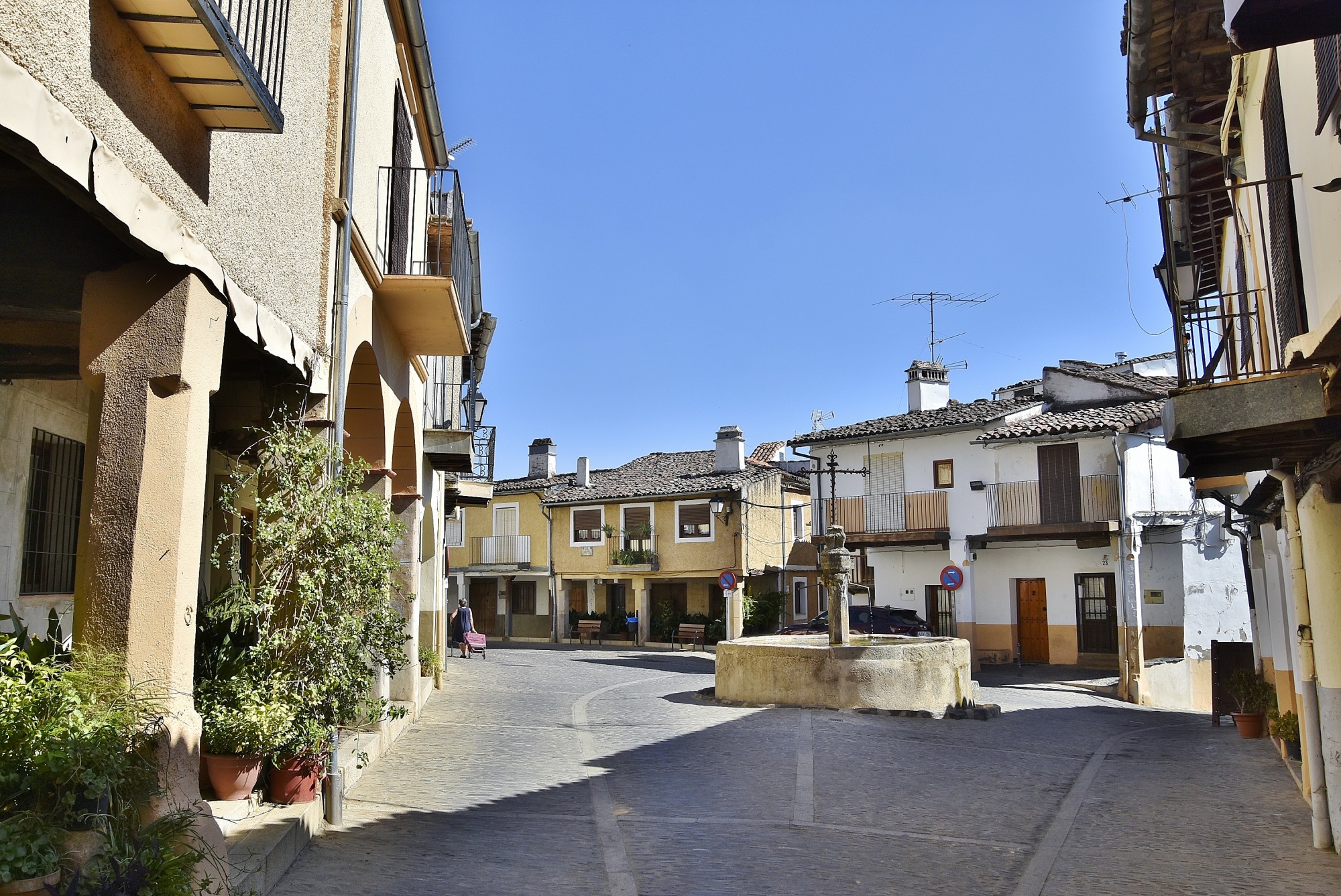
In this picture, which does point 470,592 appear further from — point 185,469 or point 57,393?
point 185,469

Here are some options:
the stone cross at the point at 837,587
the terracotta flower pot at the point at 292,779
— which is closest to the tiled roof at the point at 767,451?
the stone cross at the point at 837,587

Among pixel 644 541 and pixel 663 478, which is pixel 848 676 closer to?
pixel 644 541

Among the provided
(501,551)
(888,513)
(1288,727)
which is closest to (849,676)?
(1288,727)

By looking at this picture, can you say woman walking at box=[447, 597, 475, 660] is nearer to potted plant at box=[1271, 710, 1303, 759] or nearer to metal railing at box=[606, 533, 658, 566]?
metal railing at box=[606, 533, 658, 566]

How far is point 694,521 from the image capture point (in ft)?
122

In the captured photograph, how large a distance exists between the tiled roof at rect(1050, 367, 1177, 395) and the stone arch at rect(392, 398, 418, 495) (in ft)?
64.8

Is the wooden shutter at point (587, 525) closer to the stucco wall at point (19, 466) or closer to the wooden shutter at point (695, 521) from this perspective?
the wooden shutter at point (695, 521)

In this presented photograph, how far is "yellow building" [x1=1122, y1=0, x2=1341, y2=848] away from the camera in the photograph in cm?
545

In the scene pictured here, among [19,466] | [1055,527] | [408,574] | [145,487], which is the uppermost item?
[1055,527]

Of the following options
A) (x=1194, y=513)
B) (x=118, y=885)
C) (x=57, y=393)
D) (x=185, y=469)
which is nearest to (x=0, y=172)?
(x=185, y=469)

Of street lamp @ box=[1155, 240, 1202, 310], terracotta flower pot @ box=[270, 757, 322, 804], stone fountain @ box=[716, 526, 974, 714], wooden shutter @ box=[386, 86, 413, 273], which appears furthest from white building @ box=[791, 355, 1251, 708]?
terracotta flower pot @ box=[270, 757, 322, 804]

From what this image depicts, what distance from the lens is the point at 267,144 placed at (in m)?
6.88

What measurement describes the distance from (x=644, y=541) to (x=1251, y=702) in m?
25.3

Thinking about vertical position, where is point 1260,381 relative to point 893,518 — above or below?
below
